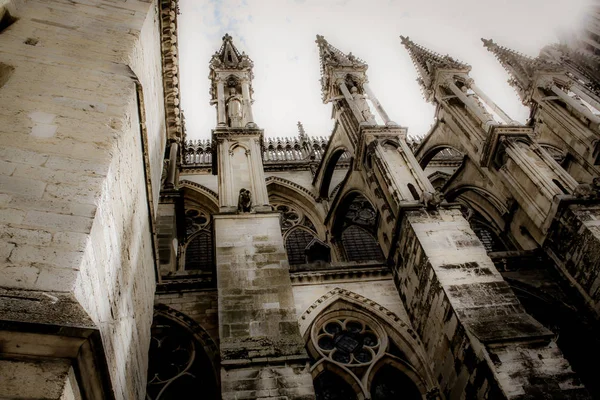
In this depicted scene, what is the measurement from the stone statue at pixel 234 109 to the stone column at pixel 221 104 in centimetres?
12

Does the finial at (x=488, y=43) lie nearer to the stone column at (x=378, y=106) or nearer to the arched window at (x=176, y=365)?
→ the stone column at (x=378, y=106)

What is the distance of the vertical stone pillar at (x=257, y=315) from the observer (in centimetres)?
488

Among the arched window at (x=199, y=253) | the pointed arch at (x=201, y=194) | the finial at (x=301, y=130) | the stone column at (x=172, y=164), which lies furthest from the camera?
the finial at (x=301, y=130)

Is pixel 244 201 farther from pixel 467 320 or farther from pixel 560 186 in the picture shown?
→ pixel 560 186

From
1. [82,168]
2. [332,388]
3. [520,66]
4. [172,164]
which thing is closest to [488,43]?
[520,66]

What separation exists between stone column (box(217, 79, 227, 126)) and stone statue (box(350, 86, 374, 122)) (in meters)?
3.05

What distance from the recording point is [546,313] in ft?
23.9

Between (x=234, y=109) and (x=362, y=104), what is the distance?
2.95m

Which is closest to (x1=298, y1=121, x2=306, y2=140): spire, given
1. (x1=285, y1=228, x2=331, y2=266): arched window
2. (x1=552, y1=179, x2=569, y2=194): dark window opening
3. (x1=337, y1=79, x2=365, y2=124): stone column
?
(x1=285, y1=228, x2=331, y2=266): arched window

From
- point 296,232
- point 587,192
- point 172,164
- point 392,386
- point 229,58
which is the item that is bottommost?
point 392,386

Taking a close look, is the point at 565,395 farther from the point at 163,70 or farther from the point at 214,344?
the point at 163,70

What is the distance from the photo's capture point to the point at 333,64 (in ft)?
39.9

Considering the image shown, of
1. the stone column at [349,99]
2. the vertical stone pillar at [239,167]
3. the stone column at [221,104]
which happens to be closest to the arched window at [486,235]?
the stone column at [349,99]

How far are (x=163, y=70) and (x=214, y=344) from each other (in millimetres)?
5402
